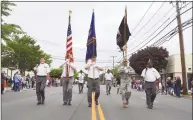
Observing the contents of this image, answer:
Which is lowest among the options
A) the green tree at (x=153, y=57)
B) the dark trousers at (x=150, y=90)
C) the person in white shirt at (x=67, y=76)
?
the dark trousers at (x=150, y=90)

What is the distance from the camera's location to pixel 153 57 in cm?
5088

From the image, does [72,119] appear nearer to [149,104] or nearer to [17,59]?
[149,104]

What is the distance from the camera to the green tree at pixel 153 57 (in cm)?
5094

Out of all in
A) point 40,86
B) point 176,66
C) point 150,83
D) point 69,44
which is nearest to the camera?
point 40,86

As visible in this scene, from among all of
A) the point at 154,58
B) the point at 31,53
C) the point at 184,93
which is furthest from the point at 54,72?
the point at 184,93

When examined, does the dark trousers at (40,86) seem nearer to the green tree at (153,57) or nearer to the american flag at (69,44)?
the american flag at (69,44)

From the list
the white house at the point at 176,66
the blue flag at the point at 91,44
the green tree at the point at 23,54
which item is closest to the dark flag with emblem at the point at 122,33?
the blue flag at the point at 91,44

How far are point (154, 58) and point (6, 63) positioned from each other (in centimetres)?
2297

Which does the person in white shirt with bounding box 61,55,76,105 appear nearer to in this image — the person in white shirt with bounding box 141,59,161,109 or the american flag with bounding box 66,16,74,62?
the american flag with bounding box 66,16,74,62

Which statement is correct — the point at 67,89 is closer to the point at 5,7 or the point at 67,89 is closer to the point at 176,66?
the point at 5,7

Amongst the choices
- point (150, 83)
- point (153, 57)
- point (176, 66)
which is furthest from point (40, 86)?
point (176, 66)

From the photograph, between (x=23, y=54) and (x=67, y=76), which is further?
(x=23, y=54)

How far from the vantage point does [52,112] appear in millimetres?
11062

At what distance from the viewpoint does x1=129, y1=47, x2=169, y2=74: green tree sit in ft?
167
